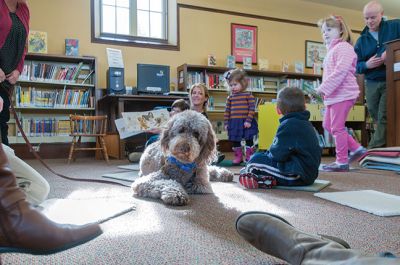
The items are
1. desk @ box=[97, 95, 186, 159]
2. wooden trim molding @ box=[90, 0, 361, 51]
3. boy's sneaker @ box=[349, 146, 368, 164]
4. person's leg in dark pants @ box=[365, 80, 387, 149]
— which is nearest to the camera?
boy's sneaker @ box=[349, 146, 368, 164]

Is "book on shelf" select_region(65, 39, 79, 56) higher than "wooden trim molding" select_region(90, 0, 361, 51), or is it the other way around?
"wooden trim molding" select_region(90, 0, 361, 51)

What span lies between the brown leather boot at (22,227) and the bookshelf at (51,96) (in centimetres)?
405

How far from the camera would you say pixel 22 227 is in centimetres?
66

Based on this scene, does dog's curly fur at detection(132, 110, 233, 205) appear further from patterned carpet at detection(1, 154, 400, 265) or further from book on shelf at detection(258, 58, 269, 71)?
book on shelf at detection(258, 58, 269, 71)

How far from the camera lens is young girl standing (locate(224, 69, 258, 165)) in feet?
11.4

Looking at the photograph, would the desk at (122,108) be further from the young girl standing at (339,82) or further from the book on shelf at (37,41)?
the young girl standing at (339,82)

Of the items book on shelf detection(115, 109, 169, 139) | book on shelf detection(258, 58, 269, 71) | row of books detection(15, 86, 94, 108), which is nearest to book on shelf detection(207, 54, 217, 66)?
book on shelf detection(258, 58, 269, 71)


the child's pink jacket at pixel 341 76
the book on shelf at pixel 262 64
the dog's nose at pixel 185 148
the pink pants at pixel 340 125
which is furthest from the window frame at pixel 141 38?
the dog's nose at pixel 185 148

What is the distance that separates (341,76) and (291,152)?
122 centimetres

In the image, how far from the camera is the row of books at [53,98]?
4278 millimetres

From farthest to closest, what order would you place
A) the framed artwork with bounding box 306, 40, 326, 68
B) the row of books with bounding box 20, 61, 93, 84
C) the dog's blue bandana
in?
the framed artwork with bounding box 306, 40, 326, 68 → the row of books with bounding box 20, 61, 93, 84 → the dog's blue bandana

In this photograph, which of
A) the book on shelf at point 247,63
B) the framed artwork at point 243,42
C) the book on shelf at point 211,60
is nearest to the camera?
the book on shelf at point 211,60

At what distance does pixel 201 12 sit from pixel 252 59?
1.18 m

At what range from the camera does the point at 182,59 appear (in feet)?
17.5
